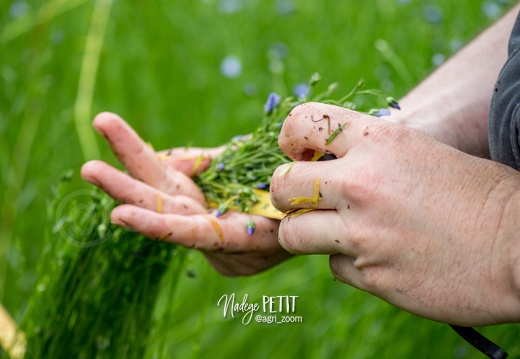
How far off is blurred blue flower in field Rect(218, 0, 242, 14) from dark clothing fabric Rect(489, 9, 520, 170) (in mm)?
1964

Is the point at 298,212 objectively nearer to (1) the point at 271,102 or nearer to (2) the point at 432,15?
(1) the point at 271,102

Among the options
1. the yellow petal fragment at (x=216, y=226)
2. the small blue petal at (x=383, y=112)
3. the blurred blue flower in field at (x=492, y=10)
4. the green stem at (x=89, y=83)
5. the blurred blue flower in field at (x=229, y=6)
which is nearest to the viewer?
the small blue petal at (x=383, y=112)

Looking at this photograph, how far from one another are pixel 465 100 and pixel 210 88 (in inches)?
56.6

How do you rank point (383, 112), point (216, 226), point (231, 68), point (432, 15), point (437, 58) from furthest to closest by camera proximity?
point (231, 68) < point (432, 15) < point (437, 58) < point (216, 226) < point (383, 112)

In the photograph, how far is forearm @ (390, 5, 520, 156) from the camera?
1.45 metres

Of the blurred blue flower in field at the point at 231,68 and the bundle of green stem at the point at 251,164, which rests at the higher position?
the bundle of green stem at the point at 251,164

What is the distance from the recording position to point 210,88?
275 centimetres

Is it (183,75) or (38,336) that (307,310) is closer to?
(38,336)

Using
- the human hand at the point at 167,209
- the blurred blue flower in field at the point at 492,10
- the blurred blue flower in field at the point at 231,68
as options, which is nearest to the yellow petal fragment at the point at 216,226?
the human hand at the point at 167,209

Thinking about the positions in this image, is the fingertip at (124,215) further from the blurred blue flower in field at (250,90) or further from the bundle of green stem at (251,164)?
the blurred blue flower in field at (250,90)

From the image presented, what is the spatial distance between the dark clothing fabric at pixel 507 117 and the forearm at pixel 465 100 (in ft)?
0.98

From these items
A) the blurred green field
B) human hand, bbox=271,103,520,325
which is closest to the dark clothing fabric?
human hand, bbox=271,103,520,325

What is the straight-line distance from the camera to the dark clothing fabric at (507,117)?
1.05 meters


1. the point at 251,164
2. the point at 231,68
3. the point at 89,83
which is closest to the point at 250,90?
the point at 231,68
